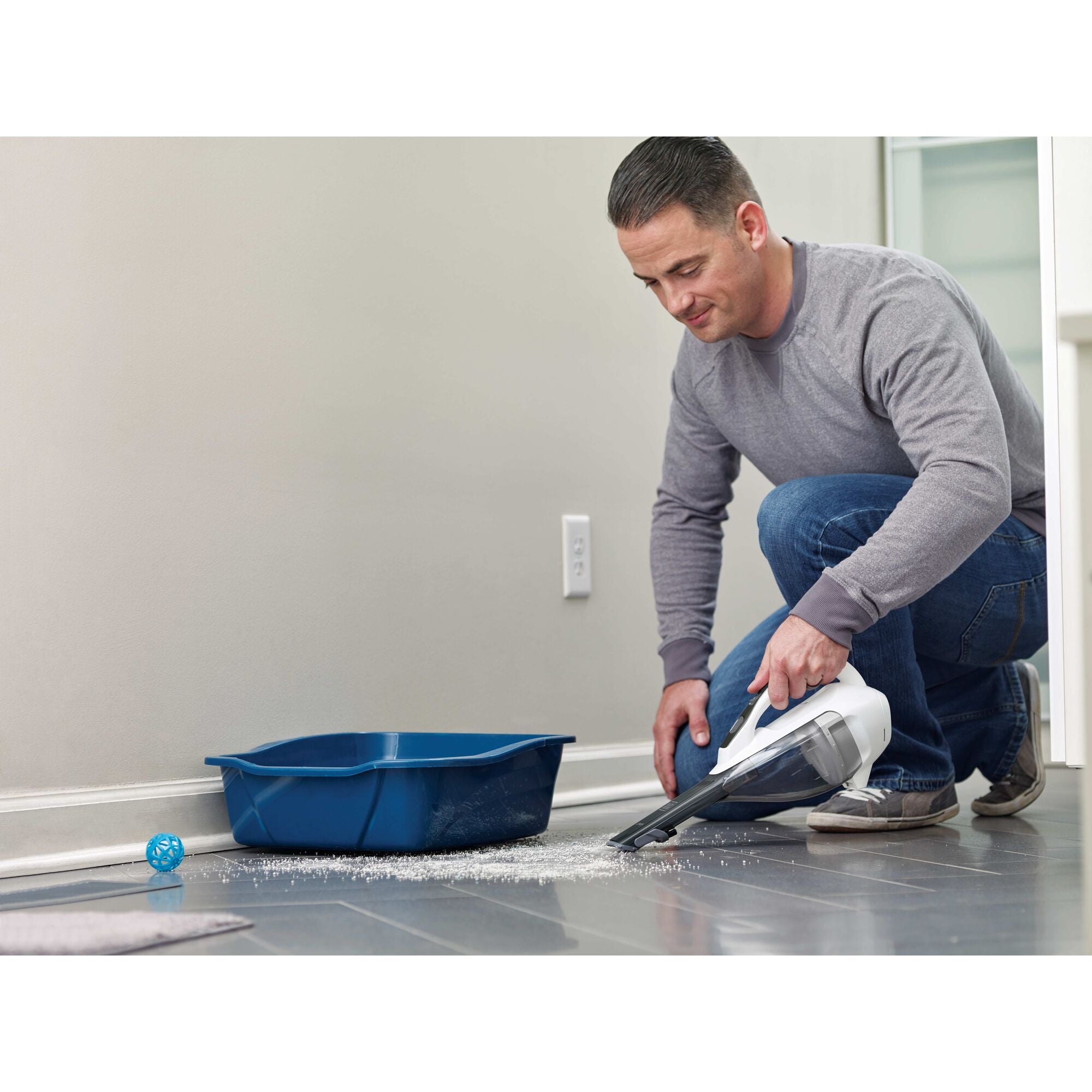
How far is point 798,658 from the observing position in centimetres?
127

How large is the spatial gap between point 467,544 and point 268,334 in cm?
45

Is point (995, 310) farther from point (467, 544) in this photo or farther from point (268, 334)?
point (268, 334)

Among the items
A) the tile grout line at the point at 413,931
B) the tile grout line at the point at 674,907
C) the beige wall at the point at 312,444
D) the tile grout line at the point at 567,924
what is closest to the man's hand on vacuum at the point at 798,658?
the tile grout line at the point at 674,907

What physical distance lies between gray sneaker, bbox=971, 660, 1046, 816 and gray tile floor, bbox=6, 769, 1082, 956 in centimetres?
20

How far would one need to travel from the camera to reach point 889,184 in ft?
9.31

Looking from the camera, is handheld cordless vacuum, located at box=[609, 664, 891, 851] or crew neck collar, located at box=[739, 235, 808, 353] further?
crew neck collar, located at box=[739, 235, 808, 353]

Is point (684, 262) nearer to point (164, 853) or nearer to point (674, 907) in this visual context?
point (674, 907)

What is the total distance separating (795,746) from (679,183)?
66 centimetres

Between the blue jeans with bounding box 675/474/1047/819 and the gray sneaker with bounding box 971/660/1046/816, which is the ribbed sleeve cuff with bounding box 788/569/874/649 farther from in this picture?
the gray sneaker with bounding box 971/660/1046/816

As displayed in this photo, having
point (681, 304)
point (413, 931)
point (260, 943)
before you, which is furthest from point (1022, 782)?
point (260, 943)

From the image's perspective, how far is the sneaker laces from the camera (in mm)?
1475

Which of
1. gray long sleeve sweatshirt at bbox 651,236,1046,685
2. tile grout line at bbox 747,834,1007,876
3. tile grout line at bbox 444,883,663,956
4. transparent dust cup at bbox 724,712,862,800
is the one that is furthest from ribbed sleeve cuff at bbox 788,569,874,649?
tile grout line at bbox 444,883,663,956
